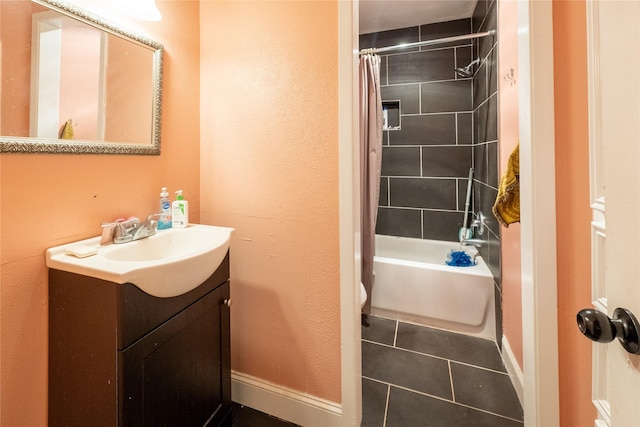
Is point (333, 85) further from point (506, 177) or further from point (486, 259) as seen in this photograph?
point (486, 259)

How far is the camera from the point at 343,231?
1207mm

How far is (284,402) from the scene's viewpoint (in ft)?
4.51

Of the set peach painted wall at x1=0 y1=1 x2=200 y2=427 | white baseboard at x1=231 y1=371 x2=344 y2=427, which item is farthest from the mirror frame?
white baseboard at x1=231 y1=371 x2=344 y2=427

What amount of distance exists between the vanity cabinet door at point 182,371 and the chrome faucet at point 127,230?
0.36 meters

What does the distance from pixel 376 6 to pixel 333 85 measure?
5.69 feet

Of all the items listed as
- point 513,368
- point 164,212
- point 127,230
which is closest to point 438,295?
point 513,368

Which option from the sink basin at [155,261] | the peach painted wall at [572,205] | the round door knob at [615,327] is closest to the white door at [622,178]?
the round door knob at [615,327]

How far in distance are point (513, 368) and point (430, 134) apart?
6.48ft

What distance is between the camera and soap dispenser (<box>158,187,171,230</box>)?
1.28m

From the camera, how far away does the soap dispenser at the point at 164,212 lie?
4.18 ft

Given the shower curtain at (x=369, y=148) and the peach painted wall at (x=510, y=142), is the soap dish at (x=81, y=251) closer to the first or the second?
the shower curtain at (x=369, y=148)

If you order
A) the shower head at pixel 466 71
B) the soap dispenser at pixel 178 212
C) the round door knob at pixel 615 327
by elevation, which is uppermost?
the shower head at pixel 466 71

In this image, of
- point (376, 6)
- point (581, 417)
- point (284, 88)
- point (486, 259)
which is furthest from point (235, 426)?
point (376, 6)

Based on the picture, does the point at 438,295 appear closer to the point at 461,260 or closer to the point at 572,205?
the point at 461,260
